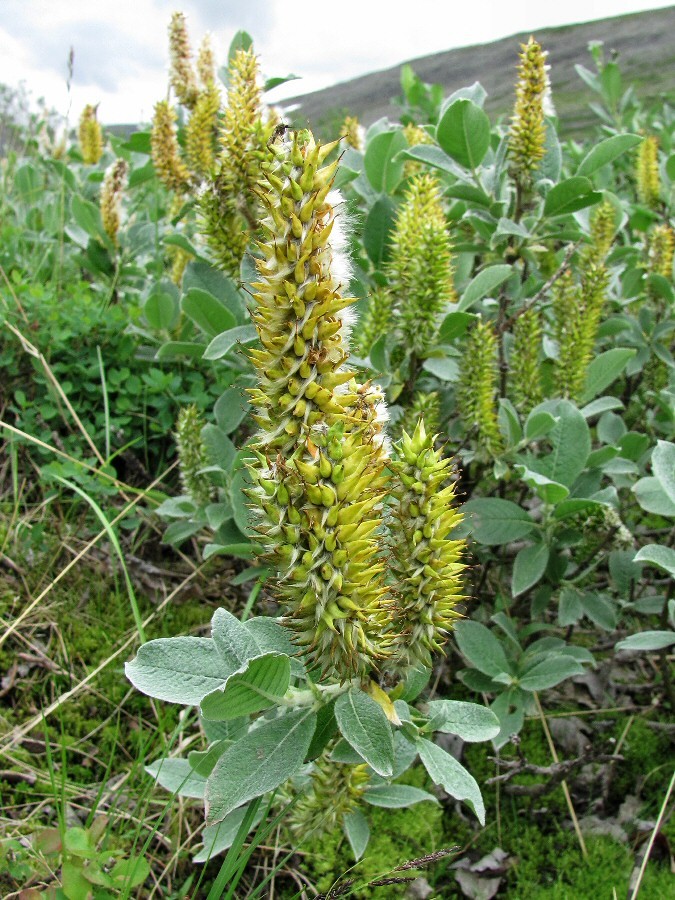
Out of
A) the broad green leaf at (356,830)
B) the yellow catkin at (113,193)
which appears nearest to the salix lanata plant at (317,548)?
the broad green leaf at (356,830)

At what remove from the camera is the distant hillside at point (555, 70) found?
52.1 feet

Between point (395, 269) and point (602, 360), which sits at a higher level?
point (395, 269)

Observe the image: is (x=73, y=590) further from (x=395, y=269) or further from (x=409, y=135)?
(x=409, y=135)

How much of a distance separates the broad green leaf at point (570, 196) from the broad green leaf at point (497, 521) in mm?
1035

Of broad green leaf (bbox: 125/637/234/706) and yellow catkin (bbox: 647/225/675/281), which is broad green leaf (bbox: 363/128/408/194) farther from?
broad green leaf (bbox: 125/637/234/706)

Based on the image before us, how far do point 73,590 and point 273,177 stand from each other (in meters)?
2.31

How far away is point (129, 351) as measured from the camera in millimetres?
3703

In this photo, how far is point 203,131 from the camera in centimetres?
290

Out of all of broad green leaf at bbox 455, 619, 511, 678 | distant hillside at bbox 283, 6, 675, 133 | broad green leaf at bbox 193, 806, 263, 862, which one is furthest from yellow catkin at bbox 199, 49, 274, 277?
distant hillside at bbox 283, 6, 675, 133

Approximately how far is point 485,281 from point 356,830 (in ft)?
5.46

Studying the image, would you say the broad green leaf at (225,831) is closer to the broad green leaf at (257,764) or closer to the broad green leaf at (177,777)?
the broad green leaf at (177,777)

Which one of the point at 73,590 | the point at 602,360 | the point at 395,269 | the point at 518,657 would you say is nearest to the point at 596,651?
the point at 518,657

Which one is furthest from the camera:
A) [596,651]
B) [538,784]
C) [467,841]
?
[596,651]

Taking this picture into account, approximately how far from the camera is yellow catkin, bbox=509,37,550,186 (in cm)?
260
